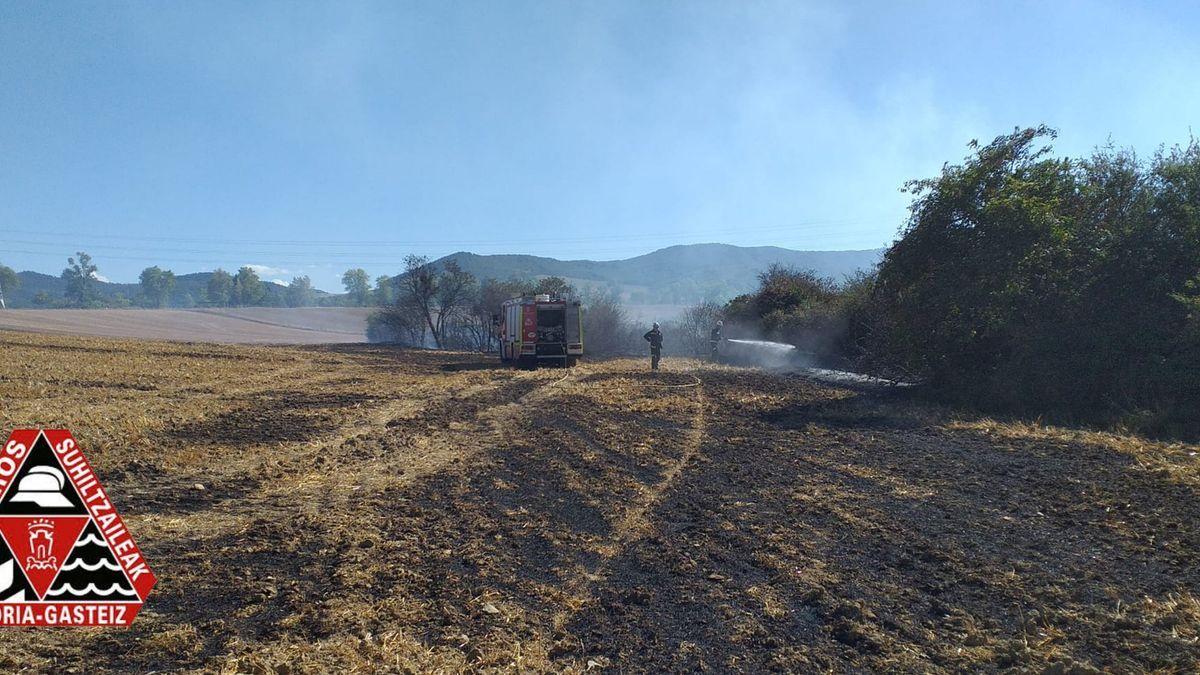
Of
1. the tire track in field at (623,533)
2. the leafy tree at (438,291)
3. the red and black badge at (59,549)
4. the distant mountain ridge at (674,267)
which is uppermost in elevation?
the distant mountain ridge at (674,267)

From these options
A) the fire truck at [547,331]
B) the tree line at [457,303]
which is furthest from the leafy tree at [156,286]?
the fire truck at [547,331]

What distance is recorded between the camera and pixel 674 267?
577 feet

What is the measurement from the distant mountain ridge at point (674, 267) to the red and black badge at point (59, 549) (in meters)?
119

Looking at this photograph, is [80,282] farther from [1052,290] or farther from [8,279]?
[1052,290]

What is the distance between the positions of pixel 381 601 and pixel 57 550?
1898 mm

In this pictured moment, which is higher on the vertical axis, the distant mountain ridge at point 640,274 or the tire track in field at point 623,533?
the distant mountain ridge at point 640,274

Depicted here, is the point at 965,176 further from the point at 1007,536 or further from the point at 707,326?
the point at 707,326

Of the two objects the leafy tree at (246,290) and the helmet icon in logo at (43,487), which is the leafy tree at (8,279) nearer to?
the leafy tree at (246,290)

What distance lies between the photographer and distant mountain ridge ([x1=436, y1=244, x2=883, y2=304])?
134500 millimetres

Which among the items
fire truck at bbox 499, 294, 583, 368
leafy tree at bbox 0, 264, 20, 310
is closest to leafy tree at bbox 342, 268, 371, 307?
leafy tree at bbox 0, 264, 20, 310

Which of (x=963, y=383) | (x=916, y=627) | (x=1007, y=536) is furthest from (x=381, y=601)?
(x=963, y=383)

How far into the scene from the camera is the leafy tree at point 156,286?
142 meters

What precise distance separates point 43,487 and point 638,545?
13.6ft

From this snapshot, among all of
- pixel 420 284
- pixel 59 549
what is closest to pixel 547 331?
pixel 59 549
